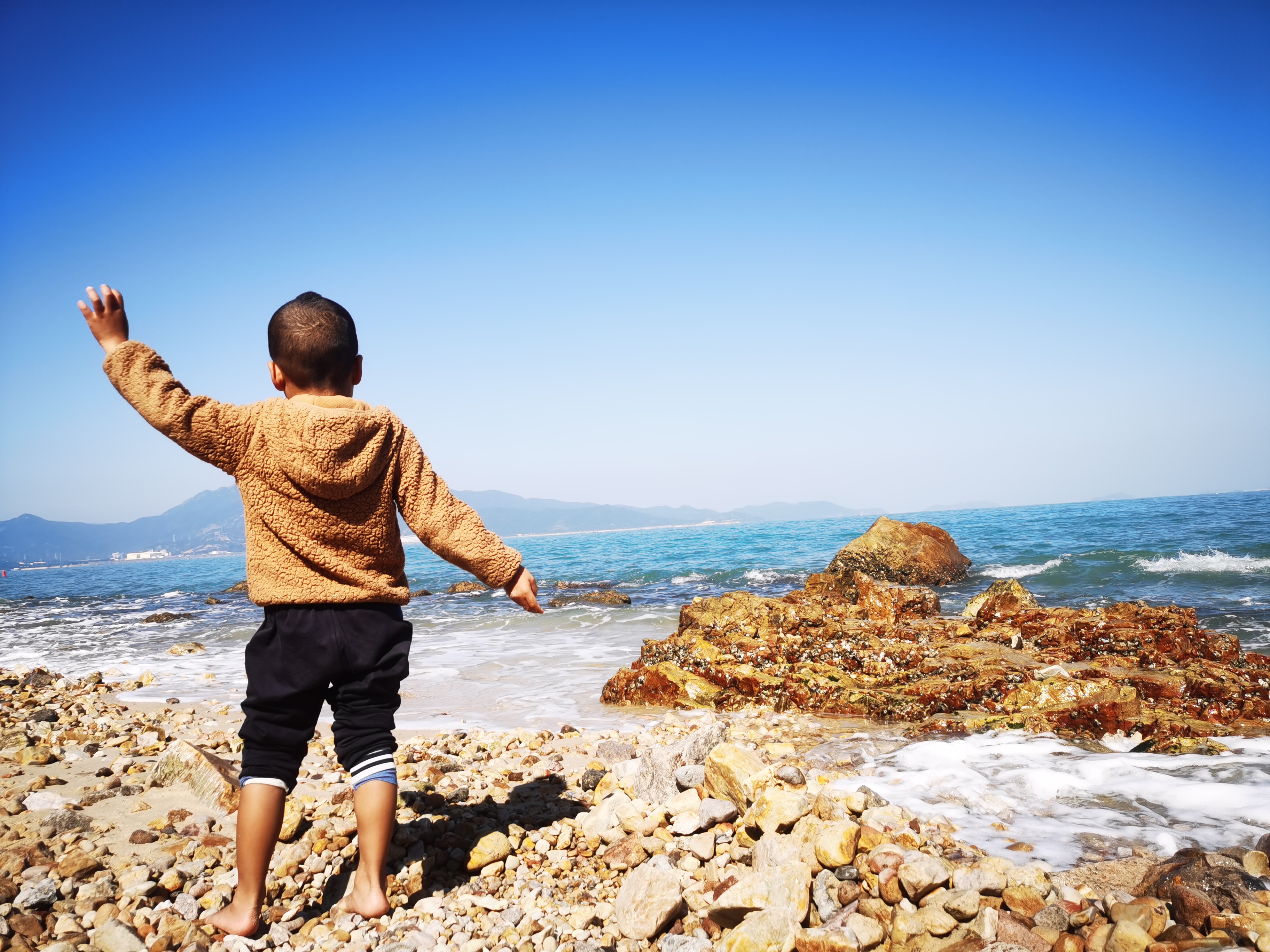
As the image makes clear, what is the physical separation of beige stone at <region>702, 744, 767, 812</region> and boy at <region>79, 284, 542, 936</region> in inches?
58.6

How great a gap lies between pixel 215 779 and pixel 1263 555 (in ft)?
66.5

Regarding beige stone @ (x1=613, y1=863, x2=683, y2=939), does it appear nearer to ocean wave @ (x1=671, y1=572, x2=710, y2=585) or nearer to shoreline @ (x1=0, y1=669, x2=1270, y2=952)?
shoreline @ (x1=0, y1=669, x2=1270, y2=952)

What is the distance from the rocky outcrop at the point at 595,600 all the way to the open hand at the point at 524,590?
12.1 metres

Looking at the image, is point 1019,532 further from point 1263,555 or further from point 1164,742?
point 1164,742

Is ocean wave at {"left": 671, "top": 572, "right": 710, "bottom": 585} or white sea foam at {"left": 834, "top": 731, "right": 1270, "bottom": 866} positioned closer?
white sea foam at {"left": 834, "top": 731, "right": 1270, "bottom": 866}

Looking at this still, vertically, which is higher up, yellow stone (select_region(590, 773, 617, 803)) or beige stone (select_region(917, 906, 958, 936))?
beige stone (select_region(917, 906, 958, 936))

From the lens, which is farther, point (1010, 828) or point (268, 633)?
point (1010, 828)

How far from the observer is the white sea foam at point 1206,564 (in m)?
14.2

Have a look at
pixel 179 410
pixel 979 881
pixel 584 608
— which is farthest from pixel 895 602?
pixel 179 410

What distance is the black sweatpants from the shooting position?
7.94ft

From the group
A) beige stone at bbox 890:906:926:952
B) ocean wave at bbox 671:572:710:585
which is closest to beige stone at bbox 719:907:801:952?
beige stone at bbox 890:906:926:952

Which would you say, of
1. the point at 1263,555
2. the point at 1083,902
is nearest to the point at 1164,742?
the point at 1083,902

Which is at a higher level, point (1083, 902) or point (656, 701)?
point (1083, 902)

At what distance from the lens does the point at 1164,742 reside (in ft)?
14.3
